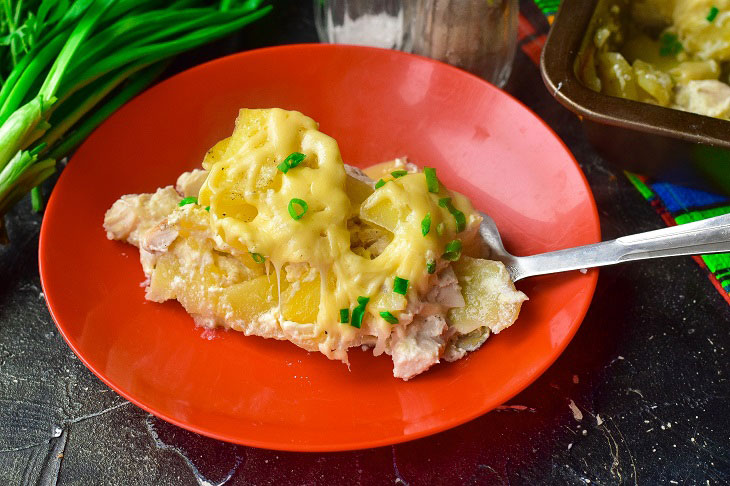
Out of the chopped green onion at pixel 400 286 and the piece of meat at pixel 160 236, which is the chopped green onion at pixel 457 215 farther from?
→ the piece of meat at pixel 160 236

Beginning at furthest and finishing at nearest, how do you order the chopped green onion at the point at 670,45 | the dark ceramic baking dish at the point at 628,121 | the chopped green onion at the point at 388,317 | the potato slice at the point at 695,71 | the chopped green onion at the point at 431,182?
1. the chopped green onion at the point at 670,45
2. the potato slice at the point at 695,71
3. the dark ceramic baking dish at the point at 628,121
4. the chopped green onion at the point at 431,182
5. the chopped green onion at the point at 388,317

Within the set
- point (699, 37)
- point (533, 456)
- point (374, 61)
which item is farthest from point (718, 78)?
point (533, 456)

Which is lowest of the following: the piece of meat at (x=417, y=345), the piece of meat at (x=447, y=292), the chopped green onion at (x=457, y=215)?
the piece of meat at (x=417, y=345)

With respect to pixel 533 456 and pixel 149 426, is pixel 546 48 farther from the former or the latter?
pixel 149 426

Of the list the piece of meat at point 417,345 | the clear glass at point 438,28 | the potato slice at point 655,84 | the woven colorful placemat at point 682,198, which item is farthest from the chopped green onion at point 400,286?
the potato slice at point 655,84

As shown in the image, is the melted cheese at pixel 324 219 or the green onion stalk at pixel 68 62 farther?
the green onion stalk at pixel 68 62

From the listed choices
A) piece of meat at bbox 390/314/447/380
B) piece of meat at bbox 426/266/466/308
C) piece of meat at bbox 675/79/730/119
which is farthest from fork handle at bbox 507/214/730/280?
piece of meat at bbox 675/79/730/119
